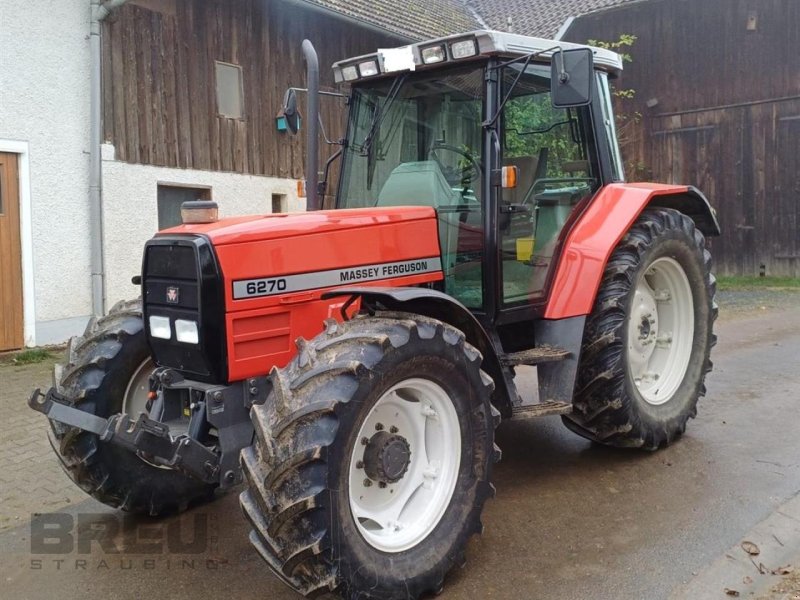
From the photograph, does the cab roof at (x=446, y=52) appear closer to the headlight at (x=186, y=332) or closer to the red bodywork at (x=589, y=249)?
the red bodywork at (x=589, y=249)

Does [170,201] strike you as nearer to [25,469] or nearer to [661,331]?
[25,469]

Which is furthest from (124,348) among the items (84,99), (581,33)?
(581,33)

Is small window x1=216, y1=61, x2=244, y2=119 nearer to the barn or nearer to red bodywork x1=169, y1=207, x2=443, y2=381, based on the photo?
the barn

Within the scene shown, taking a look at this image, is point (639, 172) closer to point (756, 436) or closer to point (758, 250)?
point (758, 250)

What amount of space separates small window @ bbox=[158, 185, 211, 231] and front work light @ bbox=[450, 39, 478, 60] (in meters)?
6.29

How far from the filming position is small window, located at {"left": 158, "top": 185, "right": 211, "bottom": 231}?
31.2ft

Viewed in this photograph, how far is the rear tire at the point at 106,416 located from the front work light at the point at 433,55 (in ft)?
6.33

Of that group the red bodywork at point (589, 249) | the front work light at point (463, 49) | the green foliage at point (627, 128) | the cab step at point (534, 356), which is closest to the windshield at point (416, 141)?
the front work light at point (463, 49)

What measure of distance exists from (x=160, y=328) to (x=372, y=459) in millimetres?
1096

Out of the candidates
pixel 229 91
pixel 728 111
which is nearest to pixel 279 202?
pixel 229 91

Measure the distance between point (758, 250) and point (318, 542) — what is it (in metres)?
14.0

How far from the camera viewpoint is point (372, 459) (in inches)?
116

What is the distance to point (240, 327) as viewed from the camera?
3088 millimetres

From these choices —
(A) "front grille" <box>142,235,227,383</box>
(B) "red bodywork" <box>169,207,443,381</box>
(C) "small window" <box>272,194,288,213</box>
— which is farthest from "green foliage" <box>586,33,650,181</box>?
(A) "front grille" <box>142,235,227,383</box>
